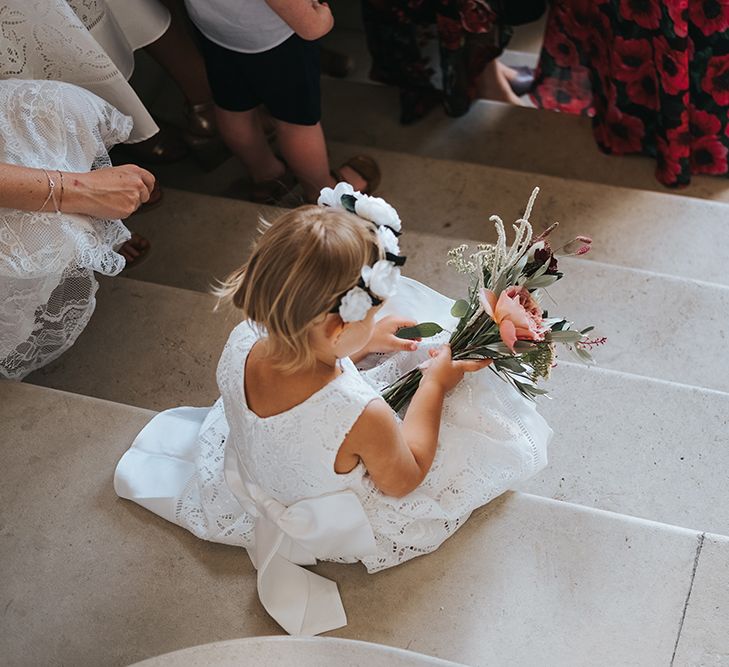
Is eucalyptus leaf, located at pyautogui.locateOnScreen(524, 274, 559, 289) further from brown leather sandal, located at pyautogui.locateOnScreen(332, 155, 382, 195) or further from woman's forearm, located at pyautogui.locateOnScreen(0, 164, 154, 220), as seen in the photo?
brown leather sandal, located at pyautogui.locateOnScreen(332, 155, 382, 195)

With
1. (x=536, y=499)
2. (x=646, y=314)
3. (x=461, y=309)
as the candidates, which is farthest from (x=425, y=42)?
(x=536, y=499)

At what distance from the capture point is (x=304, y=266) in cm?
152

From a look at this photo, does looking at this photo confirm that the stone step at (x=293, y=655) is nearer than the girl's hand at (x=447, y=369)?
Yes

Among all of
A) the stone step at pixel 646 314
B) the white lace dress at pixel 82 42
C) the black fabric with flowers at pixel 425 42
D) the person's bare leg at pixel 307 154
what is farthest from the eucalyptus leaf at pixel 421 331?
the black fabric with flowers at pixel 425 42

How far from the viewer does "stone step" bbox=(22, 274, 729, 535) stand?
2.09 meters

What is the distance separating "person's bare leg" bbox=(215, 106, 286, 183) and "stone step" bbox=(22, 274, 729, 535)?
58 cm

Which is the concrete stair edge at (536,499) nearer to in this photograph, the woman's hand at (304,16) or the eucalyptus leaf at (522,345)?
the eucalyptus leaf at (522,345)

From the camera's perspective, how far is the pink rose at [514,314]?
5.75 feet

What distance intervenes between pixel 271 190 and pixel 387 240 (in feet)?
5.13

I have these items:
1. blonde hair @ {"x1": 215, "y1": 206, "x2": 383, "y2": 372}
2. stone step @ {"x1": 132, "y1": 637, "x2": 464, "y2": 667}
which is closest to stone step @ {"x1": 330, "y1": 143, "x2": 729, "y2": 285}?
blonde hair @ {"x1": 215, "y1": 206, "x2": 383, "y2": 372}

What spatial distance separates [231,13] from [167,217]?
767mm

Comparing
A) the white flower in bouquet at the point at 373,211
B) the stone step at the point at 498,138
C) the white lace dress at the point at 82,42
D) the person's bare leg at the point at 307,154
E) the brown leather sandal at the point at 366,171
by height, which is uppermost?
the white flower in bouquet at the point at 373,211

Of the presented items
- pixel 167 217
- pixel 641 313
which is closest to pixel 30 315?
pixel 167 217

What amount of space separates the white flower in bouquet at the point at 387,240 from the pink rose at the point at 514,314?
11.0 inches
